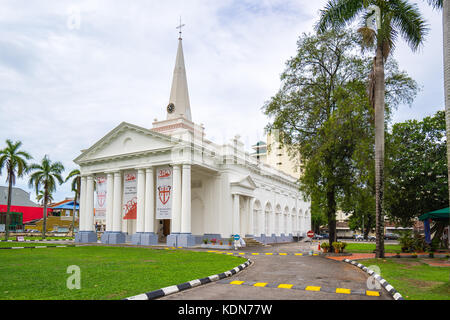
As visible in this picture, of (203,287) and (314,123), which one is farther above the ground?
(314,123)

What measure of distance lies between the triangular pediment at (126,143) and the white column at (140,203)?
84.4 inches

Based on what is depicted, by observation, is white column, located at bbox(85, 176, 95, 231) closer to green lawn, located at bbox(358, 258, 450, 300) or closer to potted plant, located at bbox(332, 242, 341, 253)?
potted plant, located at bbox(332, 242, 341, 253)

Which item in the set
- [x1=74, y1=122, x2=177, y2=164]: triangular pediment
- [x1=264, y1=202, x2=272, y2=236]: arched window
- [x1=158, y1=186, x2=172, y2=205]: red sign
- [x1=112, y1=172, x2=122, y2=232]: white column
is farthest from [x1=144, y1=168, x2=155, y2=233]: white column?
[x1=264, y1=202, x2=272, y2=236]: arched window

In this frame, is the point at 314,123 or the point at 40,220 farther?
the point at 40,220

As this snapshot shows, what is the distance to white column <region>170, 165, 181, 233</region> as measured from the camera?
28234 mm

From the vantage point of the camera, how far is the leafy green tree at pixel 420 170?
27734mm

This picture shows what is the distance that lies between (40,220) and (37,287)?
7000 cm

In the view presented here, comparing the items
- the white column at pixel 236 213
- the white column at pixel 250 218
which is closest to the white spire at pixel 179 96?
the white column at pixel 236 213

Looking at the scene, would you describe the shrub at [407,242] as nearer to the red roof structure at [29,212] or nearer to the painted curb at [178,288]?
the painted curb at [178,288]

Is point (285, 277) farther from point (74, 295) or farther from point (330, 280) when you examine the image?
point (74, 295)

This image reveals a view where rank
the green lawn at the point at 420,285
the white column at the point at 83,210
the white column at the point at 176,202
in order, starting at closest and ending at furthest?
the green lawn at the point at 420,285, the white column at the point at 176,202, the white column at the point at 83,210

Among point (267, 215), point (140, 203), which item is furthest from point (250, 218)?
point (140, 203)
